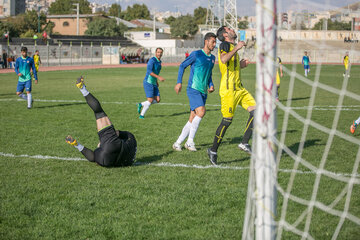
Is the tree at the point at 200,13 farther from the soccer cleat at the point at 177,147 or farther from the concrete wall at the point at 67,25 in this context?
the soccer cleat at the point at 177,147

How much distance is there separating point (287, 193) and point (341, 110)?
350 inches

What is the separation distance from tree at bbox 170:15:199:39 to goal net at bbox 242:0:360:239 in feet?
274

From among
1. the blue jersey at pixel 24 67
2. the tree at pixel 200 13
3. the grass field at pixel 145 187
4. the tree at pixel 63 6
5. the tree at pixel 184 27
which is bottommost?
the grass field at pixel 145 187

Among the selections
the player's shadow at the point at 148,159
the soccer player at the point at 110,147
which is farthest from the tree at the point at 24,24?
the soccer player at the point at 110,147

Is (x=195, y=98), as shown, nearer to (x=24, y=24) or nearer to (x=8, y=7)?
(x=24, y=24)

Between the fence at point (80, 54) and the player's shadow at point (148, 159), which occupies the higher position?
the fence at point (80, 54)

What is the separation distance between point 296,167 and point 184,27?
87239 mm

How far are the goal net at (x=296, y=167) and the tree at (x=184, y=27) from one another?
274 feet

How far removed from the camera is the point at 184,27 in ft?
299

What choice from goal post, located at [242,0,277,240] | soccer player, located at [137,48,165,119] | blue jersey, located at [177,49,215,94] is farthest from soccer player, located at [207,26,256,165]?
soccer player, located at [137,48,165,119]

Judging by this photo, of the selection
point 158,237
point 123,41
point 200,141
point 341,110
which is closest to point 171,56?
point 123,41

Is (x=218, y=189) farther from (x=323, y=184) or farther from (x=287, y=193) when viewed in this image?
(x=323, y=184)

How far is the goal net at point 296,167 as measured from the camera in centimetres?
306

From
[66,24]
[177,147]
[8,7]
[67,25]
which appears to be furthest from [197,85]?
[8,7]
